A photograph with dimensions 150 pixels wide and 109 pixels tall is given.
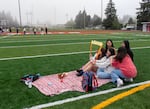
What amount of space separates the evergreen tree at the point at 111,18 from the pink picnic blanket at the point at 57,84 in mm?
62821

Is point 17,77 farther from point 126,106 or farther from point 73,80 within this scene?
point 126,106

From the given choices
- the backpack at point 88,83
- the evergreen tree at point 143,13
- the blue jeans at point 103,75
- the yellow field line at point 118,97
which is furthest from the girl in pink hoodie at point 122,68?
the evergreen tree at point 143,13

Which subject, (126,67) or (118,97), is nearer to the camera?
(118,97)

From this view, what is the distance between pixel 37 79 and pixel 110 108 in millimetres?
2528

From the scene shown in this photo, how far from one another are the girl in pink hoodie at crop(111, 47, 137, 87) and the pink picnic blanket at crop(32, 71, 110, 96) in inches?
11.4

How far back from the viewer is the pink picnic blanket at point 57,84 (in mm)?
5422

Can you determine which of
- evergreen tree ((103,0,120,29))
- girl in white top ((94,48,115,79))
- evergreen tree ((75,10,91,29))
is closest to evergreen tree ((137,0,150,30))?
evergreen tree ((103,0,120,29))

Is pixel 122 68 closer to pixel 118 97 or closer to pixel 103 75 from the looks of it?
pixel 103 75

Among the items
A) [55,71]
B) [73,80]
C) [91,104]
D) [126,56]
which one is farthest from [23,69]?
[91,104]

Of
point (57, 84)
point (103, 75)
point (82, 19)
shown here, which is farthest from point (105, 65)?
point (82, 19)

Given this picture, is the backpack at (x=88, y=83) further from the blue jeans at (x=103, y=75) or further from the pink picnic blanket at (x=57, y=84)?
the blue jeans at (x=103, y=75)

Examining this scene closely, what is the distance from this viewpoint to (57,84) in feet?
19.4

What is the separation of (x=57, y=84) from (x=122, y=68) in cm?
161

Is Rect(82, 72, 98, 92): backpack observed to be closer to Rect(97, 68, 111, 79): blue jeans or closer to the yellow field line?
the yellow field line
